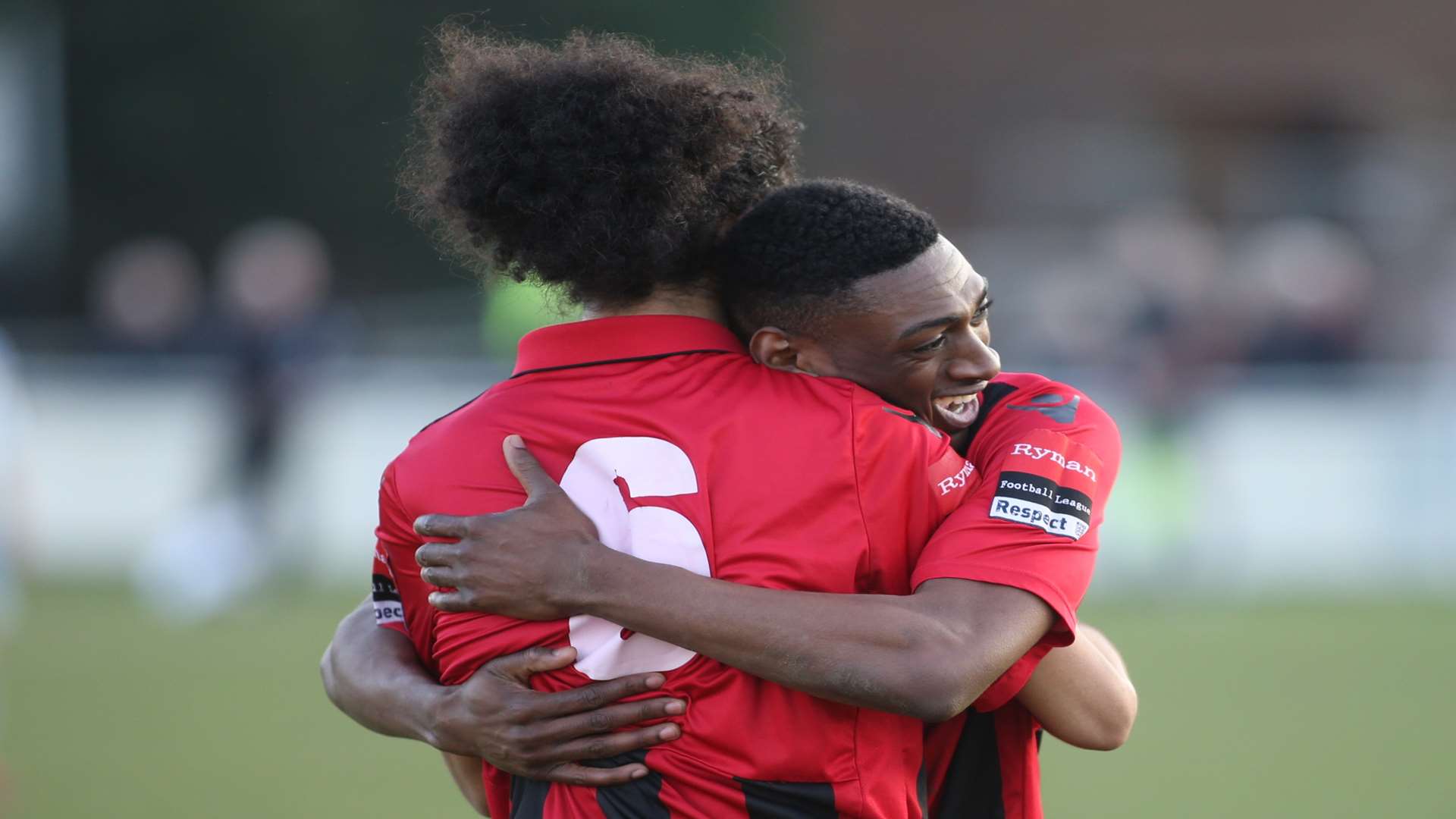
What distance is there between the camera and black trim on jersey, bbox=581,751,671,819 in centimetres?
233

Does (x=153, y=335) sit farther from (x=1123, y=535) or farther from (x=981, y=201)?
(x=981, y=201)

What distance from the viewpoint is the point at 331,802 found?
6695 mm

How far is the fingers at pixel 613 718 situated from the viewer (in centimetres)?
231

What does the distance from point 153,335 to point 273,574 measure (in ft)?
7.97

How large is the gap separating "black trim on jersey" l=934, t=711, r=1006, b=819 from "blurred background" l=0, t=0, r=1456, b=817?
1036 millimetres

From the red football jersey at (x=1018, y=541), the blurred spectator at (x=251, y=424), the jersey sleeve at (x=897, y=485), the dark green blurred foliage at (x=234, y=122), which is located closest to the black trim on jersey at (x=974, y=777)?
the red football jersey at (x=1018, y=541)

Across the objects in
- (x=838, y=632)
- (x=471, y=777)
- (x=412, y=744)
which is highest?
(x=838, y=632)

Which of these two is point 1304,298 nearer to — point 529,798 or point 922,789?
point 922,789

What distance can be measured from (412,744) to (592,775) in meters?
6.00

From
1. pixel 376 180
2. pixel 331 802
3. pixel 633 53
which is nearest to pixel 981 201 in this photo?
pixel 376 180

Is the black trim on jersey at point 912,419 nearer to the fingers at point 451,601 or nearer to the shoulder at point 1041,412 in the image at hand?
the shoulder at point 1041,412

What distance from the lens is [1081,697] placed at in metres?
2.46

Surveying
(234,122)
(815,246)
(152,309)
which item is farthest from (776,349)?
(234,122)

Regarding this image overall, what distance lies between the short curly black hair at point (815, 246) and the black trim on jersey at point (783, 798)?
71 centimetres
